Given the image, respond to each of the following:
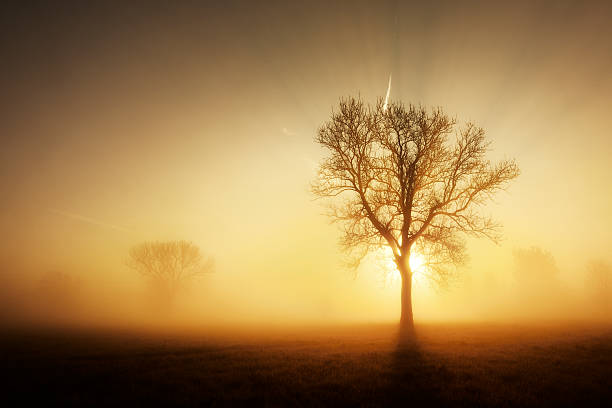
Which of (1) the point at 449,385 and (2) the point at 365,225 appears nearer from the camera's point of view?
(1) the point at 449,385

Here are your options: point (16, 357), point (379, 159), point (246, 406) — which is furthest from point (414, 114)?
point (16, 357)

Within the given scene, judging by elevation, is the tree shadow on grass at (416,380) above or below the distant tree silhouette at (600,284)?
above

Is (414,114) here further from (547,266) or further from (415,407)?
(547,266)

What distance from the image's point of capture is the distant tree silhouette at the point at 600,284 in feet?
263

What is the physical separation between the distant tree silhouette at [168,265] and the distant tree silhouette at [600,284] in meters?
117

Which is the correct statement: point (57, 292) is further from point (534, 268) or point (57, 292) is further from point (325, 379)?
point (534, 268)

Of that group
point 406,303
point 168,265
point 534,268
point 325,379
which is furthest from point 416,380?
point 534,268

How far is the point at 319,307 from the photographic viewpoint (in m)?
83.0

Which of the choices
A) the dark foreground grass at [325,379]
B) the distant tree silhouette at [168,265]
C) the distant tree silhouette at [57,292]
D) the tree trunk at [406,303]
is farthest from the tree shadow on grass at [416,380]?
the distant tree silhouette at [57,292]

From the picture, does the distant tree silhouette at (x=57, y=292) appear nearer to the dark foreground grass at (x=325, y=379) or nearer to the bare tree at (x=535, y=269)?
the dark foreground grass at (x=325, y=379)

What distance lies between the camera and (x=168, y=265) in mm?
62219

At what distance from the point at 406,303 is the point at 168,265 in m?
59.9

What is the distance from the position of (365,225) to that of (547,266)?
353 feet

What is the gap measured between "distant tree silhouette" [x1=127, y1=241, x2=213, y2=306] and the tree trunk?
5723 cm
